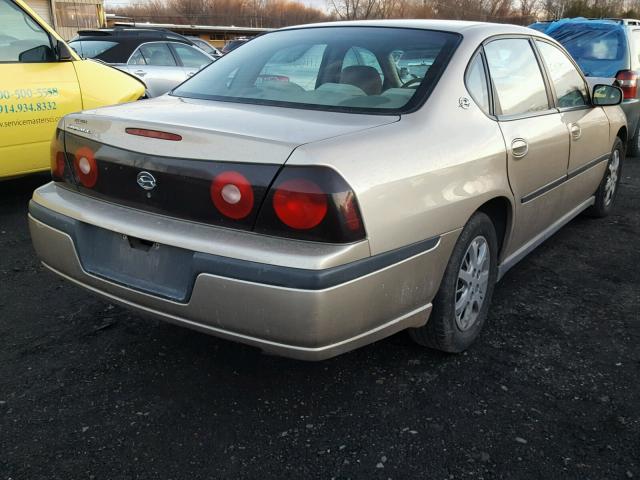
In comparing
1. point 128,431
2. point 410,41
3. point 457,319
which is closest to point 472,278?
point 457,319

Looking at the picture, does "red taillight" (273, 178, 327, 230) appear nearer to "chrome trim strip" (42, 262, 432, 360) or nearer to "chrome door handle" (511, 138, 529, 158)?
"chrome trim strip" (42, 262, 432, 360)

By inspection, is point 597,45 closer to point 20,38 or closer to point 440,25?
point 440,25

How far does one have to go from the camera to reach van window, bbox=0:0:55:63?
466cm

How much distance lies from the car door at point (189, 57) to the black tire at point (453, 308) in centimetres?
772

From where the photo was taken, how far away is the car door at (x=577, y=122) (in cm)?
366

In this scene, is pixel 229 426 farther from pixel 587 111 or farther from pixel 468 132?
pixel 587 111

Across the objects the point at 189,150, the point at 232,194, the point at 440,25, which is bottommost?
the point at 232,194

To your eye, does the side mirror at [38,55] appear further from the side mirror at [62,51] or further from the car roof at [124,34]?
the car roof at [124,34]

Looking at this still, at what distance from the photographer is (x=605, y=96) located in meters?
4.13

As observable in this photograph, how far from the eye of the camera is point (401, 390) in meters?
2.53

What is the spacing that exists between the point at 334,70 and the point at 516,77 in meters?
1.01

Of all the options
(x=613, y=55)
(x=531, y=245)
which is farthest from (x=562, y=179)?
(x=613, y=55)

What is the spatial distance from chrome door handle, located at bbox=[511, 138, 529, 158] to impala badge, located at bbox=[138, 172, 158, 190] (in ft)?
5.41

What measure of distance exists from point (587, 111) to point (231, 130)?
2.82m
